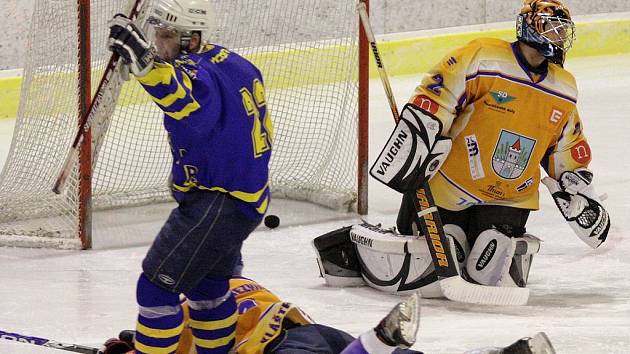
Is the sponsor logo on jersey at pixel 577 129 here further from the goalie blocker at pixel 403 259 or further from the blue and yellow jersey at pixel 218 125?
the blue and yellow jersey at pixel 218 125

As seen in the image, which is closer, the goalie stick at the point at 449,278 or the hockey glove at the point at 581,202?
the goalie stick at the point at 449,278

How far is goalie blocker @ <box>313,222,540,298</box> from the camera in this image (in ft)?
14.1

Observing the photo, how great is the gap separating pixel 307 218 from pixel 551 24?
1.54 meters

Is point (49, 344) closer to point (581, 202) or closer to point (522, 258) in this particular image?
point (522, 258)

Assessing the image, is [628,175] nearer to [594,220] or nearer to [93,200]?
[594,220]

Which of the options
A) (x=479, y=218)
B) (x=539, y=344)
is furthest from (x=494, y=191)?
(x=539, y=344)

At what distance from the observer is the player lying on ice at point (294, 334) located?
276 centimetres

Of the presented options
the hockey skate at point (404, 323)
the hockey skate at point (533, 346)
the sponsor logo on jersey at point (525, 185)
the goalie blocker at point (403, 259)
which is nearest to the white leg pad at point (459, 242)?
the goalie blocker at point (403, 259)

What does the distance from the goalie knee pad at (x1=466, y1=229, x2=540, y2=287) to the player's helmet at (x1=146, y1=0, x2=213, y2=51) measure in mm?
1309

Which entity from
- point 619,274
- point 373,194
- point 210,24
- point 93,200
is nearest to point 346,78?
point 373,194

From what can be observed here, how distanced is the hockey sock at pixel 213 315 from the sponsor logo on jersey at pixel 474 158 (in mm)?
1167

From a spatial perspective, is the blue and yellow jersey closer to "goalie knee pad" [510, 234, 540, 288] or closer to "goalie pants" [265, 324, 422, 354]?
"goalie pants" [265, 324, 422, 354]

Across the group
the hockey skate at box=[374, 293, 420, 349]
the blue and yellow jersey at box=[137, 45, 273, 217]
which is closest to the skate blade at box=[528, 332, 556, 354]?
the hockey skate at box=[374, 293, 420, 349]

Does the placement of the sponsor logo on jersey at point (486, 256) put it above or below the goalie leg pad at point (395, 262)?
above
